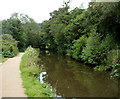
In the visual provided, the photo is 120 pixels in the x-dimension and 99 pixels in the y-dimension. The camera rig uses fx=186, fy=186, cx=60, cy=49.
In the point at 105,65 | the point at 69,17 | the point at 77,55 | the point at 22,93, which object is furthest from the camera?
the point at 69,17

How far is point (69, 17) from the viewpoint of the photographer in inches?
1208

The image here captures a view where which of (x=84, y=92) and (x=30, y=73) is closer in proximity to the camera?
(x=84, y=92)

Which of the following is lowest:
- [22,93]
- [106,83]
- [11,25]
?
[106,83]

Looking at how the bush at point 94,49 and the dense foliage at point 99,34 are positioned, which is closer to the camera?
the dense foliage at point 99,34

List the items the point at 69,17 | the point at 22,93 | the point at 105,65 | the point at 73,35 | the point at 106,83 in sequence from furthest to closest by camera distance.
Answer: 1. the point at 69,17
2. the point at 73,35
3. the point at 105,65
4. the point at 106,83
5. the point at 22,93

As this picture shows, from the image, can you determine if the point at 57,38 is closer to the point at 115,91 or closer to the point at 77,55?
the point at 77,55

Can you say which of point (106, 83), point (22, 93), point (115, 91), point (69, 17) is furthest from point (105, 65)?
point (69, 17)

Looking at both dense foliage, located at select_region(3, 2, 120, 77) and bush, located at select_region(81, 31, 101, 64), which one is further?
bush, located at select_region(81, 31, 101, 64)

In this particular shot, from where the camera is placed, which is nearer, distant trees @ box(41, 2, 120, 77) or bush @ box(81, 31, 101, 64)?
distant trees @ box(41, 2, 120, 77)

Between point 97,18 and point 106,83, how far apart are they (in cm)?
461

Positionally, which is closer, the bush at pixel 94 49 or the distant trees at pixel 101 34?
the distant trees at pixel 101 34

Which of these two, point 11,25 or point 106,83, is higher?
point 11,25

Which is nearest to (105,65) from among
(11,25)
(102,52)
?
(102,52)

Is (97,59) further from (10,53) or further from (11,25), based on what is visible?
(11,25)
